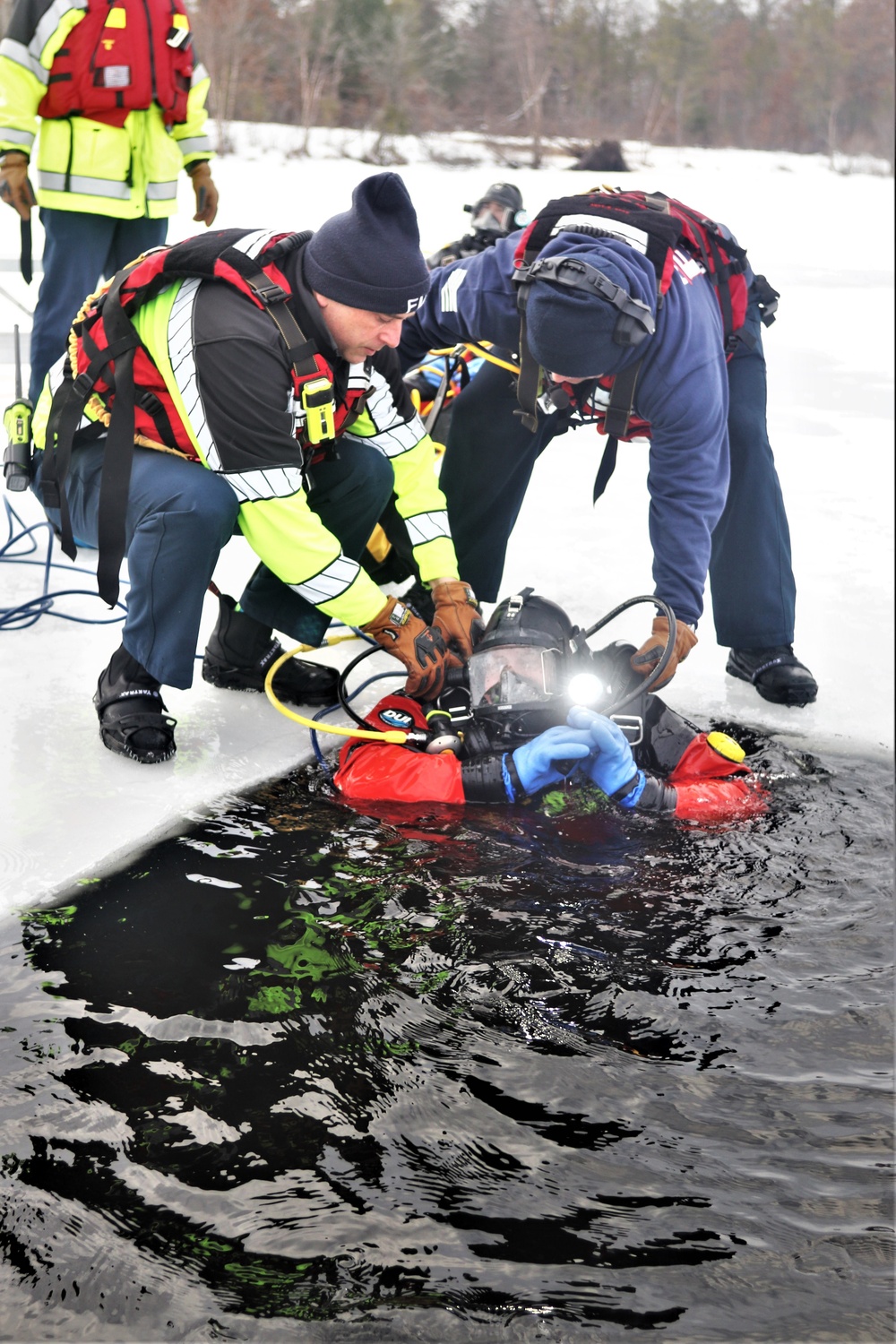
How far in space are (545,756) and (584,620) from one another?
1359 millimetres

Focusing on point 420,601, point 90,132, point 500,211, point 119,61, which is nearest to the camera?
point 420,601

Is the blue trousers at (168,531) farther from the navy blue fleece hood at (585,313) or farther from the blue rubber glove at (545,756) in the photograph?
the blue rubber glove at (545,756)

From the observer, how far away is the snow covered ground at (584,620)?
282 cm

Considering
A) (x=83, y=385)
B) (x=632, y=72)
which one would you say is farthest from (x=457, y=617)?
(x=632, y=72)

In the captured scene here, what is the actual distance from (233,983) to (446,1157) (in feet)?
1.88

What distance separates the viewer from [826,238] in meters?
13.5

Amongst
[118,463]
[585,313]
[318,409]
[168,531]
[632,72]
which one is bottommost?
[168,531]

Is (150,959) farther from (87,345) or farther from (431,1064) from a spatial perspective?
(87,345)

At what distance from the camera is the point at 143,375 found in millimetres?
2859

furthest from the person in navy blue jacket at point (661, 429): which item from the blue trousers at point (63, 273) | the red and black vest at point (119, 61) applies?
the red and black vest at point (119, 61)

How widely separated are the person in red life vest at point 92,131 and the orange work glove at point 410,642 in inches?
84.4

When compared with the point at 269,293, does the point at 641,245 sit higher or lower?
higher

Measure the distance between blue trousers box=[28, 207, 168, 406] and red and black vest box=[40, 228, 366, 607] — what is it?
1454 mm

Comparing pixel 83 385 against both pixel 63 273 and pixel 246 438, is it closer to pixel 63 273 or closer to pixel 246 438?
pixel 246 438
